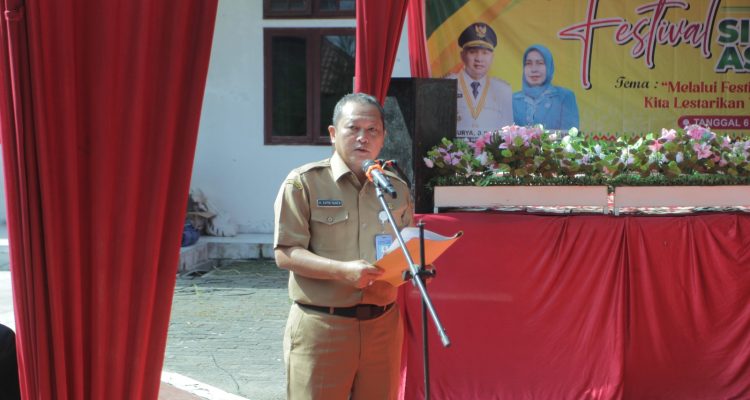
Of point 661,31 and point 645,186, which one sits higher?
point 661,31

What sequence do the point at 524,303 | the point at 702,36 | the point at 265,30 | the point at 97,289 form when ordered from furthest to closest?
1. the point at 265,30
2. the point at 702,36
3. the point at 524,303
4. the point at 97,289

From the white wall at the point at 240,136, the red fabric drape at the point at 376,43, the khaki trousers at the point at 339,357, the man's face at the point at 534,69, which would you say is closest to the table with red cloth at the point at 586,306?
the red fabric drape at the point at 376,43

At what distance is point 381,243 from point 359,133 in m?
0.41

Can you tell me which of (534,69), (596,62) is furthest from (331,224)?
(596,62)

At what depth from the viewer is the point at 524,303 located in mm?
4836

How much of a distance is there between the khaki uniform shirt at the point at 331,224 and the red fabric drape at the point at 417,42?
8.60 feet

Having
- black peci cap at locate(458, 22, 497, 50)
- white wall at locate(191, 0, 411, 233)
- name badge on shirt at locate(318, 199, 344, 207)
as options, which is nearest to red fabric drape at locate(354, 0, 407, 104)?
name badge on shirt at locate(318, 199, 344, 207)

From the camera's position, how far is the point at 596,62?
8.27 meters

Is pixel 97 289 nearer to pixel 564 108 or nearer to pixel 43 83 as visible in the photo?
pixel 43 83

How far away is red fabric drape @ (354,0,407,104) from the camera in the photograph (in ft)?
15.0

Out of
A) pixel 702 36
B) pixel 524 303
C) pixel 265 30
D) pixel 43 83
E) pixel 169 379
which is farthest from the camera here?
pixel 265 30

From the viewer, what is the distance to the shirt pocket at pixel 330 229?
117 inches

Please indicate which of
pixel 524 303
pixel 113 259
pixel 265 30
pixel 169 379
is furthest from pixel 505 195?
pixel 265 30

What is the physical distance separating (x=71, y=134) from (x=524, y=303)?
3474mm
